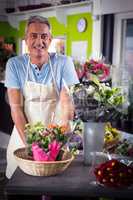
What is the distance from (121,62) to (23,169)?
342 cm

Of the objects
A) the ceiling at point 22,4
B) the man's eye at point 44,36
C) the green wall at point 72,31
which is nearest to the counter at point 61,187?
the man's eye at point 44,36

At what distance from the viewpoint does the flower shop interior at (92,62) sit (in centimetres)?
143

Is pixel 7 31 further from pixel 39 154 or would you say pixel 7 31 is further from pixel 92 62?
pixel 39 154

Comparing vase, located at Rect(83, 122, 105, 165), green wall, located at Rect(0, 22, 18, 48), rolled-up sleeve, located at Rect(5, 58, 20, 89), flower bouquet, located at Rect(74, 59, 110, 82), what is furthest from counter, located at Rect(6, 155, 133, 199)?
green wall, located at Rect(0, 22, 18, 48)

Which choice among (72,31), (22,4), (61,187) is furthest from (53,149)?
(22,4)

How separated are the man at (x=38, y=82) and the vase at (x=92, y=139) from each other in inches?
12.2

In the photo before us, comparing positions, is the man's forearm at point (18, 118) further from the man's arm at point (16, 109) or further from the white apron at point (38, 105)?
the white apron at point (38, 105)

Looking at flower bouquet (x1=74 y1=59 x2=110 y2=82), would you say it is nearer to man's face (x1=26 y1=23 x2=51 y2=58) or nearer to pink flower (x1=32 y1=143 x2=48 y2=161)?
man's face (x1=26 y1=23 x2=51 y2=58)

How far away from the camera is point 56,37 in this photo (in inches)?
244

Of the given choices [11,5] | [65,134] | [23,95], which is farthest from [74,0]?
[65,134]

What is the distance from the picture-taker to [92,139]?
150cm

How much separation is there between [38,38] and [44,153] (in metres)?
0.75

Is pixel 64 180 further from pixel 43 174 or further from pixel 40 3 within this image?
pixel 40 3

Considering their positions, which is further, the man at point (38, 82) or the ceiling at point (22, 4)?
the ceiling at point (22, 4)
